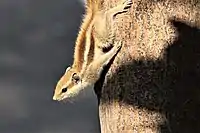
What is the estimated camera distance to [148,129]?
1.36m

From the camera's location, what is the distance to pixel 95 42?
5.26 feet

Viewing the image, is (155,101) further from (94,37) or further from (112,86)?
(94,37)

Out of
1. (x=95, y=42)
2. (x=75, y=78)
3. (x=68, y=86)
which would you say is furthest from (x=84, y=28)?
(x=68, y=86)

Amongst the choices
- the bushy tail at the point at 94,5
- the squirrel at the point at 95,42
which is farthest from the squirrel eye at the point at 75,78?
the bushy tail at the point at 94,5

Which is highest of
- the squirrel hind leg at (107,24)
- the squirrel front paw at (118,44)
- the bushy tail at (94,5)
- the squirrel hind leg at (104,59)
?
the bushy tail at (94,5)

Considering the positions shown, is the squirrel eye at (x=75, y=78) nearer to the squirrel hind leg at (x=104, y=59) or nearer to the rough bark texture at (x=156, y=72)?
the squirrel hind leg at (x=104, y=59)

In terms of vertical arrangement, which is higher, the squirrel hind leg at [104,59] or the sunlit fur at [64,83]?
the squirrel hind leg at [104,59]

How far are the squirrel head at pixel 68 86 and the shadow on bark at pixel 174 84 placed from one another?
0.56m

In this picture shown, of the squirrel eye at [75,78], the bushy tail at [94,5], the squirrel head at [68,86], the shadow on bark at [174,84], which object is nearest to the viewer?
the shadow on bark at [174,84]

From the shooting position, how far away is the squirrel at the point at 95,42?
55.7 inches

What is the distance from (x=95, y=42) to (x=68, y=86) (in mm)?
610

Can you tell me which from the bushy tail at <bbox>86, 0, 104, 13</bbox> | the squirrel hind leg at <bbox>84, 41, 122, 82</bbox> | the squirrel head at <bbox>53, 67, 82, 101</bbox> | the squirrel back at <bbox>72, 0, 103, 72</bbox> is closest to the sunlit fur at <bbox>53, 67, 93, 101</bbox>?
the squirrel head at <bbox>53, 67, 82, 101</bbox>

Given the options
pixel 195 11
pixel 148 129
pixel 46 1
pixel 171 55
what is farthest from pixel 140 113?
pixel 46 1

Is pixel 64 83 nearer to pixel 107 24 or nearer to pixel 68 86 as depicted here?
pixel 68 86
